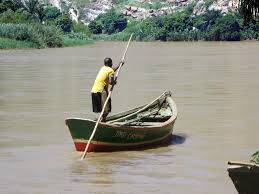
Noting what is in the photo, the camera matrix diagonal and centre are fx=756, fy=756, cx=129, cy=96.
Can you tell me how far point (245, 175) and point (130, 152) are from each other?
610 centimetres

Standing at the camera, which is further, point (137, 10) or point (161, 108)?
point (137, 10)

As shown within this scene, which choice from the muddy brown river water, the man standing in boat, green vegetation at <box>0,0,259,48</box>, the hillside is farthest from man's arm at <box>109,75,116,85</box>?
the hillside

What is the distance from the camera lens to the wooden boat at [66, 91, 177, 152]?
1177 centimetres

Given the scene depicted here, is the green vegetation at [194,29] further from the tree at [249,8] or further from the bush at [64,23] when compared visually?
the tree at [249,8]

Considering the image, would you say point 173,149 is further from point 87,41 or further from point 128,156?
point 87,41

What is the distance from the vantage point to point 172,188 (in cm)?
991

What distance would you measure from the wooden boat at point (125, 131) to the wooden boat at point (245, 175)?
5226 mm

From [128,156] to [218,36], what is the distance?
290 ft

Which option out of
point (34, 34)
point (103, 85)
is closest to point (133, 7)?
point (34, 34)

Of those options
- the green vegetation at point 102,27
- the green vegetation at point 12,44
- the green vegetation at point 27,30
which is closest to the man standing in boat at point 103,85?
the green vegetation at point 102,27

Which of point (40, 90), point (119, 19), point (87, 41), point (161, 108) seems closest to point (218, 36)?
point (87, 41)

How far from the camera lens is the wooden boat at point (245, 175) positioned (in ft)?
21.0

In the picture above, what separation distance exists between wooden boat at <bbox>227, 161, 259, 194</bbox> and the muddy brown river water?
9.58 ft

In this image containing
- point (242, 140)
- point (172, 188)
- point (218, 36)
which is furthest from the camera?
point (218, 36)
